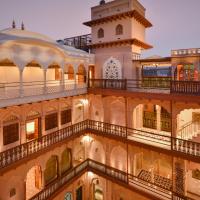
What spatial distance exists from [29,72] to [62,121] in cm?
490

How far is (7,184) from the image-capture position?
12.4 meters

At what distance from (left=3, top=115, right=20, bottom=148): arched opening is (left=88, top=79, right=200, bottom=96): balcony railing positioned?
24.2 feet

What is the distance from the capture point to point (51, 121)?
15883mm

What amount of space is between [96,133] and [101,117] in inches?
79.5

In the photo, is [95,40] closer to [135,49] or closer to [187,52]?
[135,49]

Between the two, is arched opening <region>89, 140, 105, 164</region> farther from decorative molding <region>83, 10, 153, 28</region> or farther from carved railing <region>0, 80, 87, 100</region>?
decorative molding <region>83, 10, 153, 28</region>

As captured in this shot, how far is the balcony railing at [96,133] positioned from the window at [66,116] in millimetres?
1057

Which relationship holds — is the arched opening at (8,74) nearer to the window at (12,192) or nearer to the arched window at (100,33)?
the window at (12,192)

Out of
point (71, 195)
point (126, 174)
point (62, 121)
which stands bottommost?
point (71, 195)

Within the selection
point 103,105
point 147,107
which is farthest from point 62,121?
point 147,107

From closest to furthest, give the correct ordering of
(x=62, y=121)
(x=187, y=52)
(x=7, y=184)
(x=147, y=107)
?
(x=7, y=184) → (x=187, y=52) → (x=62, y=121) → (x=147, y=107)

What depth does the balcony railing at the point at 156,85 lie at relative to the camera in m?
12.2

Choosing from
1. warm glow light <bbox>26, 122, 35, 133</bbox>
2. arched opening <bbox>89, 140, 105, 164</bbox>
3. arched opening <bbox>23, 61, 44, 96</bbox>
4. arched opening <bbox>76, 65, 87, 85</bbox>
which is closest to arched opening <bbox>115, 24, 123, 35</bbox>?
arched opening <bbox>76, 65, 87, 85</bbox>

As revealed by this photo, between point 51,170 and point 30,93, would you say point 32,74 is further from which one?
point 51,170
